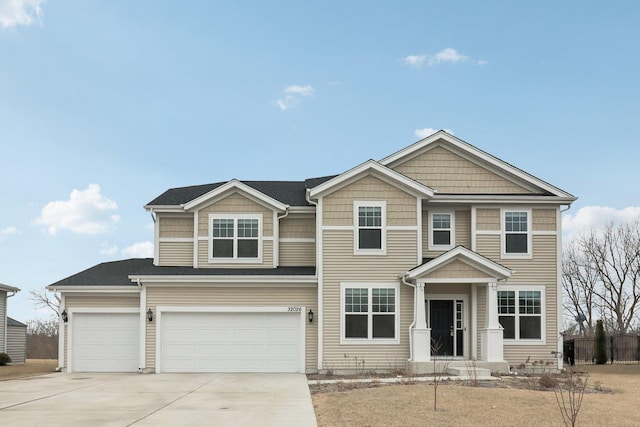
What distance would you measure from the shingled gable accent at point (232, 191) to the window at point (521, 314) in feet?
26.6

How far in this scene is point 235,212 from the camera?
24625mm

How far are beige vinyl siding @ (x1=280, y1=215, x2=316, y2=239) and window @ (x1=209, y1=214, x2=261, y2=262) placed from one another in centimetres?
95

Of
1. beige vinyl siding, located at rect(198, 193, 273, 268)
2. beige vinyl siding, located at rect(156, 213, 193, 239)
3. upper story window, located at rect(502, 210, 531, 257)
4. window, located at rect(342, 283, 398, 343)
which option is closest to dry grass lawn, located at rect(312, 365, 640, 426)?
window, located at rect(342, 283, 398, 343)

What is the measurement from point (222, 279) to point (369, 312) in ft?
16.0

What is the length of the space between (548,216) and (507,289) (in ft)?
9.47

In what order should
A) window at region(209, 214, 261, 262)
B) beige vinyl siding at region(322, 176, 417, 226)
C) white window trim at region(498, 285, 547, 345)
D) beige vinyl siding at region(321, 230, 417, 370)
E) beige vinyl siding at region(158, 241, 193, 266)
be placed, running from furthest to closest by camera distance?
beige vinyl siding at region(158, 241, 193, 266) → window at region(209, 214, 261, 262) → white window trim at region(498, 285, 547, 345) → beige vinyl siding at region(322, 176, 417, 226) → beige vinyl siding at region(321, 230, 417, 370)

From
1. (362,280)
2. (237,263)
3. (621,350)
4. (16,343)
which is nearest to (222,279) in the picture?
(237,263)

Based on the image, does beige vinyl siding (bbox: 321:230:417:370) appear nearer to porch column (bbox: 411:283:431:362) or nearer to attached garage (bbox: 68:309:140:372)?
porch column (bbox: 411:283:431:362)

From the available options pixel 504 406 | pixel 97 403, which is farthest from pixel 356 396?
pixel 97 403

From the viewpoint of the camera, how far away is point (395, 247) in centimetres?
2314

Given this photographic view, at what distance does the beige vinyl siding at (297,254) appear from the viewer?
24.8 meters

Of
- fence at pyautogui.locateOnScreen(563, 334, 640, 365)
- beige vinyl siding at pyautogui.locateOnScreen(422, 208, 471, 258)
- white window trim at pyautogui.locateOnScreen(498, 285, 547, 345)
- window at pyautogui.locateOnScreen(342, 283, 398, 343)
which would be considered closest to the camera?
window at pyautogui.locateOnScreen(342, 283, 398, 343)

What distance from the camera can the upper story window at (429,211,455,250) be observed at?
24328 mm

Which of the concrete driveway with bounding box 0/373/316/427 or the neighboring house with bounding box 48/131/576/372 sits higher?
the neighboring house with bounding box 48/131/576/372
